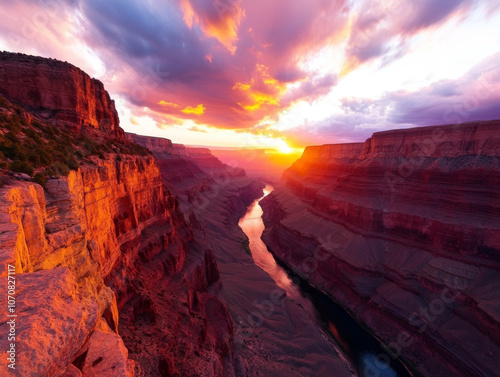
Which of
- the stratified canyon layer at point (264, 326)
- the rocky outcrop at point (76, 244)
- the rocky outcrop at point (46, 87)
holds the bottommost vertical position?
the stratified canyon layer at point (264, 326)

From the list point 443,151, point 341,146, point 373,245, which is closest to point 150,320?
point 373,245

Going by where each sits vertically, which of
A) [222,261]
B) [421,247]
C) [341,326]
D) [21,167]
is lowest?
Result: [341,326]

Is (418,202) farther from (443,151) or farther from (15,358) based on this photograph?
(15,358)

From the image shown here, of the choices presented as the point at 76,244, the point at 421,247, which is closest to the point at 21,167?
the point at 76,244

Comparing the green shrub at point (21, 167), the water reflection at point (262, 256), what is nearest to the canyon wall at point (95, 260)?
the green shrub at point (21, 167)

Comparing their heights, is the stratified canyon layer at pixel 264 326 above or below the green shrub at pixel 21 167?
below

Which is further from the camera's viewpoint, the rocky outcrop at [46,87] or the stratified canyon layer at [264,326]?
the stratified canyon layer at [264,326]

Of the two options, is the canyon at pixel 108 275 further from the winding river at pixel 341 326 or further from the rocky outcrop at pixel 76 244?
the winding river at pixel 341 326

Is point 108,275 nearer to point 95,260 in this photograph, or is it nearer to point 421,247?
point 95,260
